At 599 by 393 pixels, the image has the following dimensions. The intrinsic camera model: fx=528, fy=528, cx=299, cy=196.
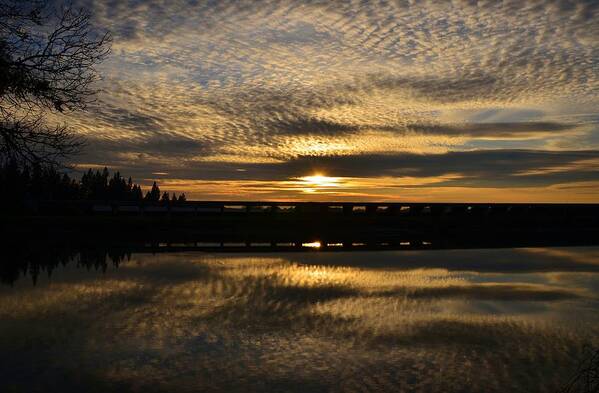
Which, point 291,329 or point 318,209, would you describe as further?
point 318,209

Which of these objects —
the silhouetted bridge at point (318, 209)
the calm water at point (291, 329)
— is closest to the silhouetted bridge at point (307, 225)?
the silhouetted bridge at point (318, 209)

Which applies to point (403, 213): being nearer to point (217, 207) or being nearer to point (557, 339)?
point (217, 207)

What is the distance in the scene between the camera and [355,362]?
7.61m

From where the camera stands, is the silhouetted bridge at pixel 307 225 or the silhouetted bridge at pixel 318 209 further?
the silhouetted bridge at pixel 318 209

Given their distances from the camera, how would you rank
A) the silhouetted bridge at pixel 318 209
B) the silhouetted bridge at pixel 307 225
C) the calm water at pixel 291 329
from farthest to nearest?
the silhouetted bridge at pixel 318 209 < the silhouetted bridge at pixel 307 225 < the calm water at pixel 291 329

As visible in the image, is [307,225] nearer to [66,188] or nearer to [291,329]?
[291,329]

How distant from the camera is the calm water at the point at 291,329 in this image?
693cm

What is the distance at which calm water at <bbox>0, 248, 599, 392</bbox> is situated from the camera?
22.7ft

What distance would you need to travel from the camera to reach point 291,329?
9375mm

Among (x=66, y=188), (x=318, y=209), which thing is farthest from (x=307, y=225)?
(x=66, y=188)

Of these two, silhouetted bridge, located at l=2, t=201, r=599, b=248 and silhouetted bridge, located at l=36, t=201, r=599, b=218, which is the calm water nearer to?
silhouetted bridge, located at l=2, t=201, r=599, b=248

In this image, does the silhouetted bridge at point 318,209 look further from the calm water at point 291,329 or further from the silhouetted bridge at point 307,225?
the calm water at point 291,329

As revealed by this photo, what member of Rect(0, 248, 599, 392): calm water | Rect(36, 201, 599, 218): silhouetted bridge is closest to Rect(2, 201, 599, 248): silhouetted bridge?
Rect(36, 201, 599, 218): silhouetted bridge

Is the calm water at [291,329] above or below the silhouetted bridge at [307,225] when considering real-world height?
below
